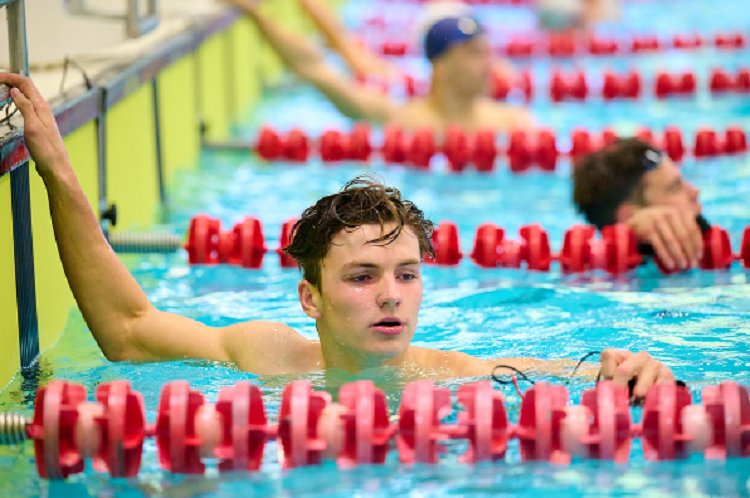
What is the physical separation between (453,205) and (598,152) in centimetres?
91

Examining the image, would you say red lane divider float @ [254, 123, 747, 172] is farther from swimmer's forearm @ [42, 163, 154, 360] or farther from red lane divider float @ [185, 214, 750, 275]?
swimmer's forearm @ [42, 163, 154, 360]

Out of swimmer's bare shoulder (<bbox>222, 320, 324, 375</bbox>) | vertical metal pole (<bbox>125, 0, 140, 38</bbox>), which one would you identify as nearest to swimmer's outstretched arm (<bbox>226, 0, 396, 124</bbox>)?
vertical metal pole (<bbox>125, 0, 140, 38</bbox>)

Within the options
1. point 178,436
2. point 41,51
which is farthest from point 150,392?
point 41,51

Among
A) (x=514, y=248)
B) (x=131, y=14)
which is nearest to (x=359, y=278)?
(x=514, y=248)

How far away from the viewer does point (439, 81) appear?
19.6ft

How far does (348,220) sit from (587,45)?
23.6ft

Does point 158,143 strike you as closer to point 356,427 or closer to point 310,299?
point 310,299

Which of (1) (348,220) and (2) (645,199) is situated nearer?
(1) (348,220)

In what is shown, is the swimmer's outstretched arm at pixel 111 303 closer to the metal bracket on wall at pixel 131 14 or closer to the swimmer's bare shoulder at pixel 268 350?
the swimmer's bare shoulder at pixel 268 350

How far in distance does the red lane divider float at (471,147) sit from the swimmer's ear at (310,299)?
117 inches

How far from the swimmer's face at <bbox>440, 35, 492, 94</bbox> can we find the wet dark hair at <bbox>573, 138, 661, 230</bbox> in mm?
1570

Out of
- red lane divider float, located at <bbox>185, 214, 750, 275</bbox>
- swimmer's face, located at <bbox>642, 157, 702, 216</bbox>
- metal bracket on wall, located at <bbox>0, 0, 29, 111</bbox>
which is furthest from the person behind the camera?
swimmer's face, located at <bbox>642, 157, 702, 216</bbox>

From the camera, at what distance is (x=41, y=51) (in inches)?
170

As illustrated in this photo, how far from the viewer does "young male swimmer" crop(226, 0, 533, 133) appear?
5.80m
